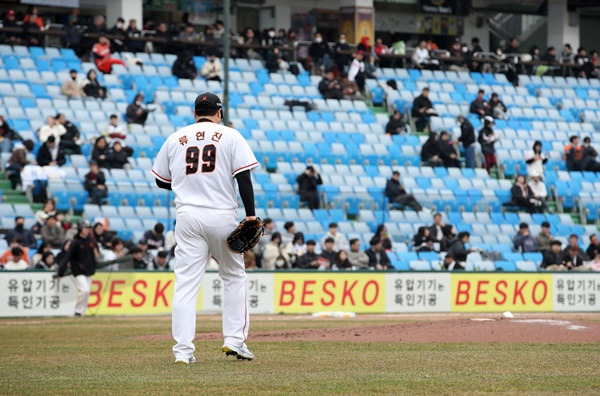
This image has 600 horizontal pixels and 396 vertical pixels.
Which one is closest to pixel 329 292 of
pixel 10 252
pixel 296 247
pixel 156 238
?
pixel 296 247

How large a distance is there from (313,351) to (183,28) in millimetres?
23648

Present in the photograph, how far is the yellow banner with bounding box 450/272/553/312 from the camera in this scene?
84.1 ft

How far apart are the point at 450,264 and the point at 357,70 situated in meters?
10.5

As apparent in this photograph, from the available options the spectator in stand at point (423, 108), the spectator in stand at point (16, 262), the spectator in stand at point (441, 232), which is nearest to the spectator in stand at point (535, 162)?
the spectator in stand at point (423, 108)

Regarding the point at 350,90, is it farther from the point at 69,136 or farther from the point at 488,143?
the point at 69,136

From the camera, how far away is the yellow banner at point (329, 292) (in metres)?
24.2

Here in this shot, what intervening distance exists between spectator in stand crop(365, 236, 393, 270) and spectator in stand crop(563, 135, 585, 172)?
1075 centimetres

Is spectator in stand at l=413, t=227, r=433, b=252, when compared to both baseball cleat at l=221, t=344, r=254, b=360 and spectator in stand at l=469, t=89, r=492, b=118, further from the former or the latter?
baseball cleat at l=221, t=344, r=254, b=360

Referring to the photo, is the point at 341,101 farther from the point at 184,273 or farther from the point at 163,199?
the point at 184,273

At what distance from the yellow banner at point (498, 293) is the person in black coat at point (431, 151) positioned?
696 centimetres

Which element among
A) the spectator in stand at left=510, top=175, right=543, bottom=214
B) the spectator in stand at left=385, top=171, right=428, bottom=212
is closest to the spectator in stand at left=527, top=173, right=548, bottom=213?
the spectator in stand at left=510, top=175, right=543, bottom=214

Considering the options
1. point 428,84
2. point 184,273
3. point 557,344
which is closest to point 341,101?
point 428,84

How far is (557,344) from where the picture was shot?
41.5 ft

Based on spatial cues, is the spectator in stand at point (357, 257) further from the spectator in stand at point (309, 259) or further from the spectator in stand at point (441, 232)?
the spectator in stand at point (441, 232)
